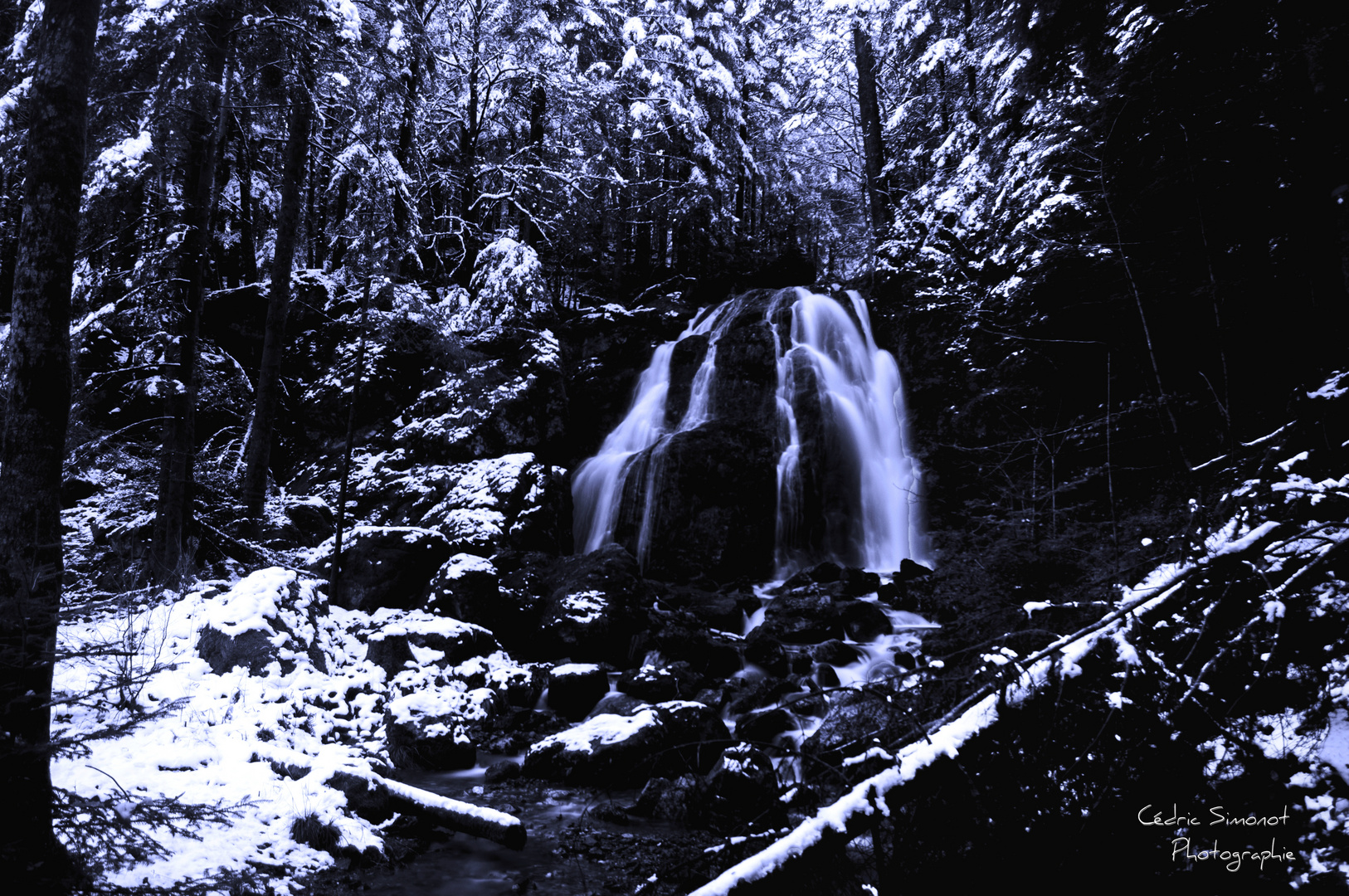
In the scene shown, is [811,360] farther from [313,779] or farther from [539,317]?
[313,779]

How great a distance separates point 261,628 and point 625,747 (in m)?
4.36

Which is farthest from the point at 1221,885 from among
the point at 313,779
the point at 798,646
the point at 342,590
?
the point at 342,590

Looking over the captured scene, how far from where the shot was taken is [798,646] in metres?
11.0

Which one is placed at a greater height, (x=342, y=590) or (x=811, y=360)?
(x=811, y=360)

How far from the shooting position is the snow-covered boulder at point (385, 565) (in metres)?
12.4

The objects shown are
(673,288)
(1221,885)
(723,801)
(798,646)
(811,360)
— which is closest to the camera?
(1221,885)

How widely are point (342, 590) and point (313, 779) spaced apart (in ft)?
24.1

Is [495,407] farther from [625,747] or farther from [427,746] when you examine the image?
[625,747]

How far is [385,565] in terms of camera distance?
41.4 feet

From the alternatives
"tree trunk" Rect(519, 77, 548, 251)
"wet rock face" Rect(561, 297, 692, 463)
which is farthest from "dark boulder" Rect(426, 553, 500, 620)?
"tree trunk" Rect(519, 77, 548, 251)

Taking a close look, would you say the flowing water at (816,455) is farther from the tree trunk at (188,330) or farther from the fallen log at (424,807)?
the tree trunk at (188,330)

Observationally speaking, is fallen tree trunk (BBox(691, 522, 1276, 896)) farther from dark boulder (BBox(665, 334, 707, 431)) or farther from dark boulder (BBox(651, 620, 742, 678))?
dark boulder (BBox(665, 334, 707, 431))

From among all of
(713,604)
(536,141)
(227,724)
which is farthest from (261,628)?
(536,141)

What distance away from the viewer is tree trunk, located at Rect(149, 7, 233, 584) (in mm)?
10141
